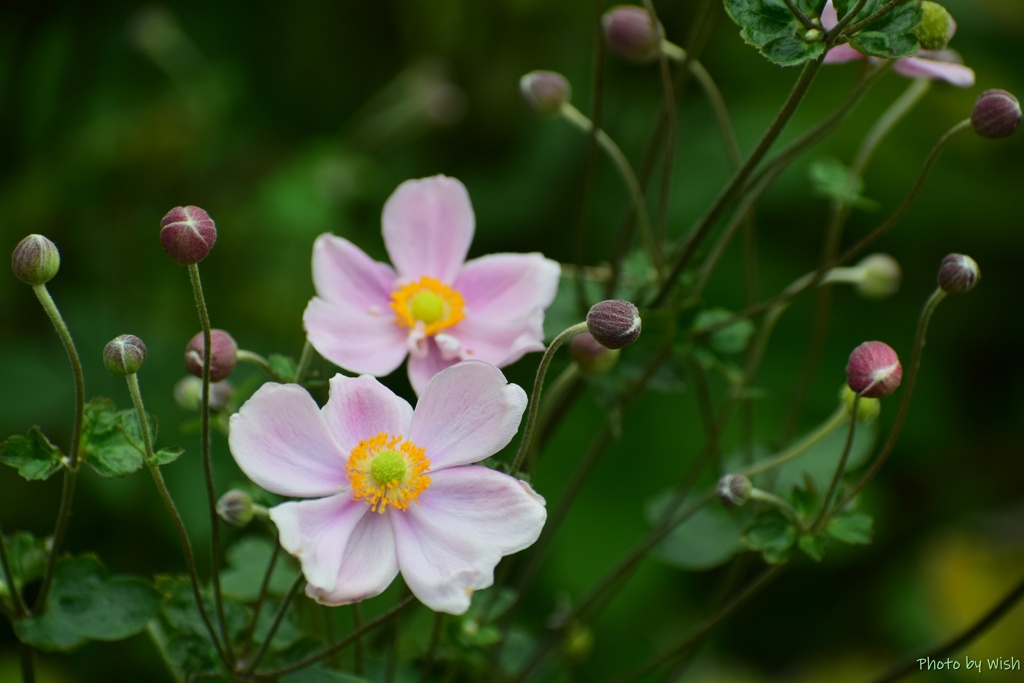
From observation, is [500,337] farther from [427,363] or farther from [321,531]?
[321,531]

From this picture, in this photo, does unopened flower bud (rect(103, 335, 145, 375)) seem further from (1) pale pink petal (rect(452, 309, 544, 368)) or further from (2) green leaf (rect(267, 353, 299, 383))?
(1) pale pink petal (rect(452, 309, 544, 368))

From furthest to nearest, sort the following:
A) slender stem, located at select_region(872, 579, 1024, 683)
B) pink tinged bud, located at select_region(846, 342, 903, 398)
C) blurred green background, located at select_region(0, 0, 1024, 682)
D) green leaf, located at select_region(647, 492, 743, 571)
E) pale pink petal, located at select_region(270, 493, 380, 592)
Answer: blurred green background, located at select_region(0, 0, 1024, 682)
green leaf, located at select_region(647, 492, 743, 571)
slender stem, located at select_region(872, 579, 1024, 683)
pink tinged bud, located at select_region(846, 342, 903, 398)
pale pink petal, located at select_region(270, 493, 380, 592)

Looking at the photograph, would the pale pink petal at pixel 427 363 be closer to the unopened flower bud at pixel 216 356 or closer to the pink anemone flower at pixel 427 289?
the pink anemone flower at pixel 427 289

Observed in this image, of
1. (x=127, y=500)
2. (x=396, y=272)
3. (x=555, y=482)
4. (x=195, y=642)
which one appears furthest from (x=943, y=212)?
(x=195, y=642)

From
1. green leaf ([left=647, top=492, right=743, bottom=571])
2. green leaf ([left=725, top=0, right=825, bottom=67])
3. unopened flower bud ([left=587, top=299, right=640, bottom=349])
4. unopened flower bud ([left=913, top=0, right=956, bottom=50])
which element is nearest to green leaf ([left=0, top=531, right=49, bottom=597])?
unopened flower bud ([left=587, top=299, right=640, bottom=349])

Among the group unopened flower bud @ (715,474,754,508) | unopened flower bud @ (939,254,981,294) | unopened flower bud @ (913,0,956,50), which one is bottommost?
unopened flower bud @ (715,474,754,508)

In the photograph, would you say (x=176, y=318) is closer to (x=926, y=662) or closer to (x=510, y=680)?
(x=510, y=680)

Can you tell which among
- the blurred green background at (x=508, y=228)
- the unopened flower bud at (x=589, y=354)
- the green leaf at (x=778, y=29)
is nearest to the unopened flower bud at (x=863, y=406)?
the unopened flower bud at (x=589, y=354)
